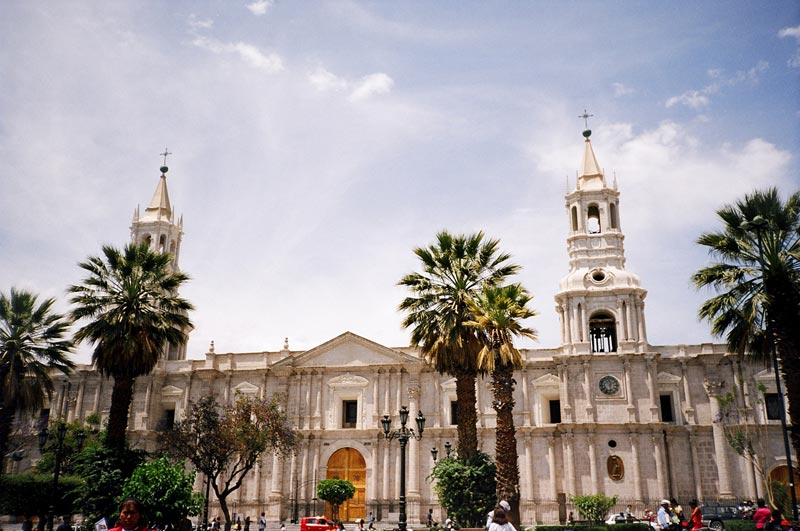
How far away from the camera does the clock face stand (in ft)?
121

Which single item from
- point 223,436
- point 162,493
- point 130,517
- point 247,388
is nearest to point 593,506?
point 223,436

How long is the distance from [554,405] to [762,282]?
21.0 metres

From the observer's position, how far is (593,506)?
33.4 m

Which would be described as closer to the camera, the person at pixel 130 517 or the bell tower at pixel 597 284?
the person at pixel 130 517

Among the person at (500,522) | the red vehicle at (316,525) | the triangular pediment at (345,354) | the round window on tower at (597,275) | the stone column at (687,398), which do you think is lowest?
the red vehicle at (316,525)

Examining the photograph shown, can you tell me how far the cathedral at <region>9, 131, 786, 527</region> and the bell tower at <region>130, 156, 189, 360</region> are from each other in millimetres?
7293

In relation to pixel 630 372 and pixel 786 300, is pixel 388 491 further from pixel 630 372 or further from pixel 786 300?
pixel 786 300

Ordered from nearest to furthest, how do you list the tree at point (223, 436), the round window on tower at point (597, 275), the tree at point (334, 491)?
the tree at point (223, 436)
the tree at point (334, 491)
the round window on tower at point (597, 275)

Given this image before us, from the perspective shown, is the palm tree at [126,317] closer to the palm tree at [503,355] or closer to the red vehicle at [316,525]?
the red vehicle at [316,525]

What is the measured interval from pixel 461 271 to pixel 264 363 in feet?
70.5

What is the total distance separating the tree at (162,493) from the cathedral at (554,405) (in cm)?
1519

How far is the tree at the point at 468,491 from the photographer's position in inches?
816

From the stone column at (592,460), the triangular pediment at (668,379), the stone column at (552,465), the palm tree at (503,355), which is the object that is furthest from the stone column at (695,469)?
the palm tree at (503,355)

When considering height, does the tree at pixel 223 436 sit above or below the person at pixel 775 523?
above
